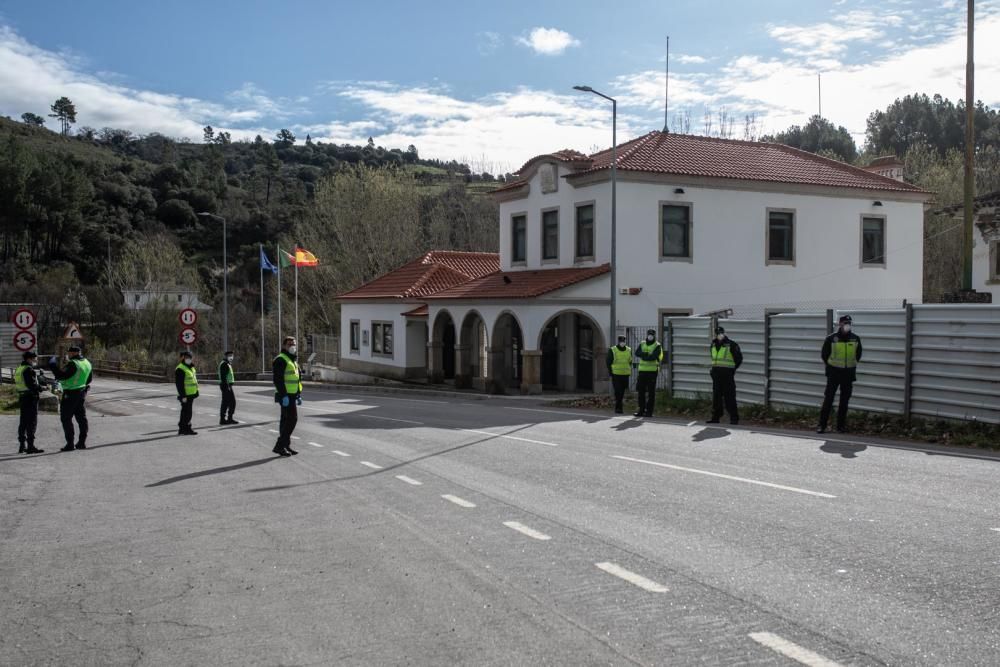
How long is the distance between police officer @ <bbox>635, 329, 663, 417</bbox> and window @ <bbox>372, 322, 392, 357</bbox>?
24173 mm

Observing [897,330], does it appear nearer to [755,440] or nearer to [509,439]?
[755,440]

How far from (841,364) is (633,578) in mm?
9903

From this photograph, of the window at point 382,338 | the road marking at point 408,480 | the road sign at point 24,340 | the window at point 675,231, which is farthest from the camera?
the window at point 382,338

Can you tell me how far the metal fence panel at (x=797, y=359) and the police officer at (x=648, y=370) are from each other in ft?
7.75

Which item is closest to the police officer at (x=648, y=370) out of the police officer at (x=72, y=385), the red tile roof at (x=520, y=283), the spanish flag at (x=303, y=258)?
the red tile roof at (x=520, y=283)

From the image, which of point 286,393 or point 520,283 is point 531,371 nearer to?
point 520,283

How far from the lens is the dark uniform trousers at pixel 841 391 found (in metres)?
15.0

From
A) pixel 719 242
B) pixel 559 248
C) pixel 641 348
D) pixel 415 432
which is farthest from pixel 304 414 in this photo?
pixel 719 242

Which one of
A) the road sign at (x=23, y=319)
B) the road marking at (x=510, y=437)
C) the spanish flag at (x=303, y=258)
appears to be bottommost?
the road marking at (x=510, y=437)

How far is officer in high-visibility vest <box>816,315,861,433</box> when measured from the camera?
14.9m

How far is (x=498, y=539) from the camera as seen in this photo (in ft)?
25.2

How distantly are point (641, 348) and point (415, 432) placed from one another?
5.43 m

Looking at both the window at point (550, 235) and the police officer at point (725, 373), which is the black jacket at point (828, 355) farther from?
the window at point (550, 235)

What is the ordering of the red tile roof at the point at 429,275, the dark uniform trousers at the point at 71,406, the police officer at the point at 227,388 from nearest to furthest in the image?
the dark uniform trousers at the point at 71,406 < the police officer at the point at 227,388 < the red tile roof at the point at 429,275
